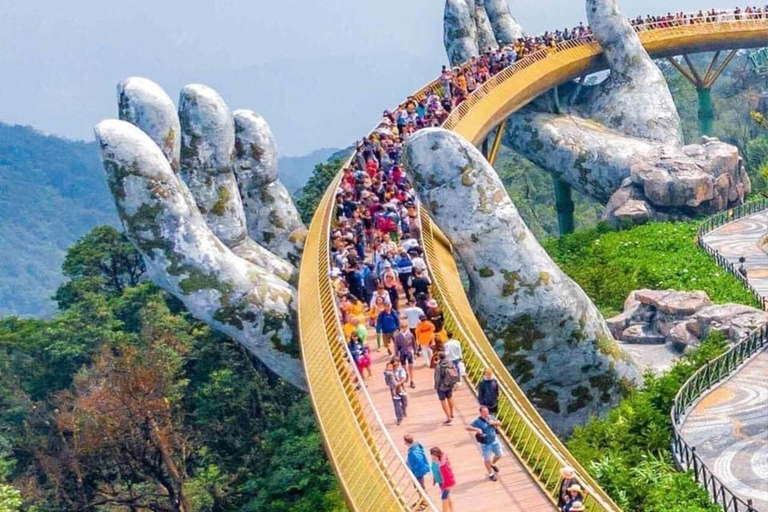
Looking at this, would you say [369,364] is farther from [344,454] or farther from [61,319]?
[61,319]

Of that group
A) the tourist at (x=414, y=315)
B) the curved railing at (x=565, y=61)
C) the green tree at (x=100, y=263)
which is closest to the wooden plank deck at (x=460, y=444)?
the tourist at (x=414, y=315)

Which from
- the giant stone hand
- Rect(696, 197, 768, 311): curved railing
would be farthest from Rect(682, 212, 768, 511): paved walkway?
the giant stone hand

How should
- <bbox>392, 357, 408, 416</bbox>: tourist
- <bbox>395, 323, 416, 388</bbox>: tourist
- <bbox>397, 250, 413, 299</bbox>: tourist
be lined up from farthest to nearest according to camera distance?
<bbox>397, 250, 413, 299</bbox>: tourist, <bbox>395, 323, 416, 388</bbox>: tourist, <bbox>392, 357, 408, 416</bbox>: tourist

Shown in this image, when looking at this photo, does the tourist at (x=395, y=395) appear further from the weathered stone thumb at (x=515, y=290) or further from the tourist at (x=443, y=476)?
the weathered stone thumb at (x=515, y=290)

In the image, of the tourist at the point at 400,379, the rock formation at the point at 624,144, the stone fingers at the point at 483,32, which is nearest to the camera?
the tourist at the point at 400,379

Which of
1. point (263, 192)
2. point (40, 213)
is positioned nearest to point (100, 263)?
point (263, 192)

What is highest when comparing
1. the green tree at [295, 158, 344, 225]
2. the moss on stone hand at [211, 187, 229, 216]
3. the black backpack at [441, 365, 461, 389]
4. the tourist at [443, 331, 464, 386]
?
the green tree at [295, 158, 344, 225]

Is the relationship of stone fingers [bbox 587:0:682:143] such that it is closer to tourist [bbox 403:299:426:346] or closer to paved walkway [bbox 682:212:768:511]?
paved walkway [bbox 682:212:768:511]

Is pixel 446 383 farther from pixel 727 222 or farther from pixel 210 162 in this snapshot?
pixel 727 222
